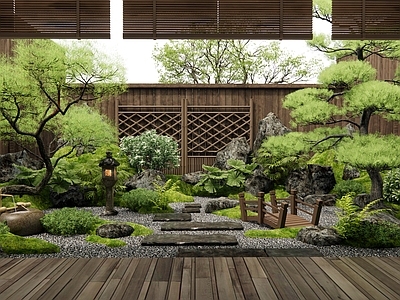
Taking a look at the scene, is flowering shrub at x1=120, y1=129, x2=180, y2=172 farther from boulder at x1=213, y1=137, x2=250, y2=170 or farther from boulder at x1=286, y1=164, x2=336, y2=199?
boulder at x1=286, y1=164, x2=336, y2=199

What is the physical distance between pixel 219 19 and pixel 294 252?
2147 millimetres

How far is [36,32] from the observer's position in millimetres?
3426

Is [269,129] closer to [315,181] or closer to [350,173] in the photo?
[315,181]

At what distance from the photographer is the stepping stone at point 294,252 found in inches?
150

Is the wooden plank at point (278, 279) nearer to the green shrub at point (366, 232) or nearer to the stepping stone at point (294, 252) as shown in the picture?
the stepping stone at point (294, 252)

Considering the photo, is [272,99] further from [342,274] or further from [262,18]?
[342,274]

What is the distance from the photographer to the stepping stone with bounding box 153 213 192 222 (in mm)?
5848

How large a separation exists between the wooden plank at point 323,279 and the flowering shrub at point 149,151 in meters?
4.95

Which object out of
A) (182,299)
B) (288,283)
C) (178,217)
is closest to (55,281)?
(182,299)

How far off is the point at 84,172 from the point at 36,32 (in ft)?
13.4

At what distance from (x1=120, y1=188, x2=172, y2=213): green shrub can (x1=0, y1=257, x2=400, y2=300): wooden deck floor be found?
119 inches

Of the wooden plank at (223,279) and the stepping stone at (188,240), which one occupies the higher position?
the wooden plank at (223,279)

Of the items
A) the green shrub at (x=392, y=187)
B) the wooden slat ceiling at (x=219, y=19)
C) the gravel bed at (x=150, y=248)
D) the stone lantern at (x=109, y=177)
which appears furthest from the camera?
the green shrub at (x=392, y=187)

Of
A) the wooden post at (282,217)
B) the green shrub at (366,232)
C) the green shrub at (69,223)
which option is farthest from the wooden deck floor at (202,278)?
the wooden post at (282,217)
